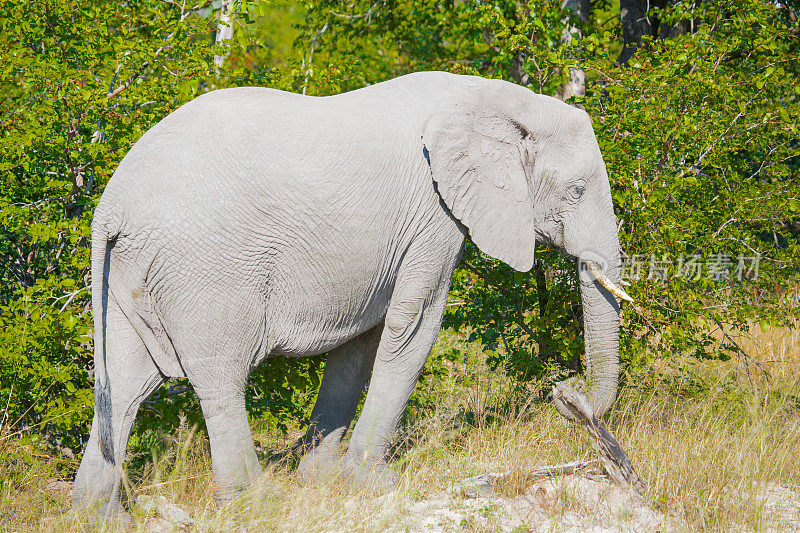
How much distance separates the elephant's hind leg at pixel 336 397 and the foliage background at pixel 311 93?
1.46 feet

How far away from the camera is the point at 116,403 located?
4312 millimetres

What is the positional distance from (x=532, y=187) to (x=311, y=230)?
4.70 feet

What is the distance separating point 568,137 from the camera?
189 inches

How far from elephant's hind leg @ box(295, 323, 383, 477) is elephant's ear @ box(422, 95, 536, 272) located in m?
1.06

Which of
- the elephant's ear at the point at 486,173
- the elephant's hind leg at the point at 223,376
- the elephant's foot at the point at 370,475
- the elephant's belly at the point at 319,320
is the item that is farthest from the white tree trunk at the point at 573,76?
the elephant's hind leg at the point at 223,376

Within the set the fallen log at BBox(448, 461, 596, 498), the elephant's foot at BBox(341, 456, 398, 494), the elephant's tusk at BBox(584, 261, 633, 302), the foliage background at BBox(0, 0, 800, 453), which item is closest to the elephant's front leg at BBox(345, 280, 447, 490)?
the elephant's foot at BBox(341, 456, 398, 494)

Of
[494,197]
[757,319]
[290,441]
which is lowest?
Result: [290,441]

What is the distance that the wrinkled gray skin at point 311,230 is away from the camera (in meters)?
4.02

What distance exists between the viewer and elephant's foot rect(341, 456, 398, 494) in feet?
15.3

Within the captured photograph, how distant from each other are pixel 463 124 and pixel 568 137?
0.71 meters

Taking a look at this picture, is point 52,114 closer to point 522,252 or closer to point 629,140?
point 522,252

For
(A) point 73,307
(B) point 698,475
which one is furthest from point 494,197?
(A) point 73,307

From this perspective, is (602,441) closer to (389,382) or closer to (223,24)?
(389,382)

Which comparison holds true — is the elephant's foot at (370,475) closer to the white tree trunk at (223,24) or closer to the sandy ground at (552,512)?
the sandy ground at (552,512)
